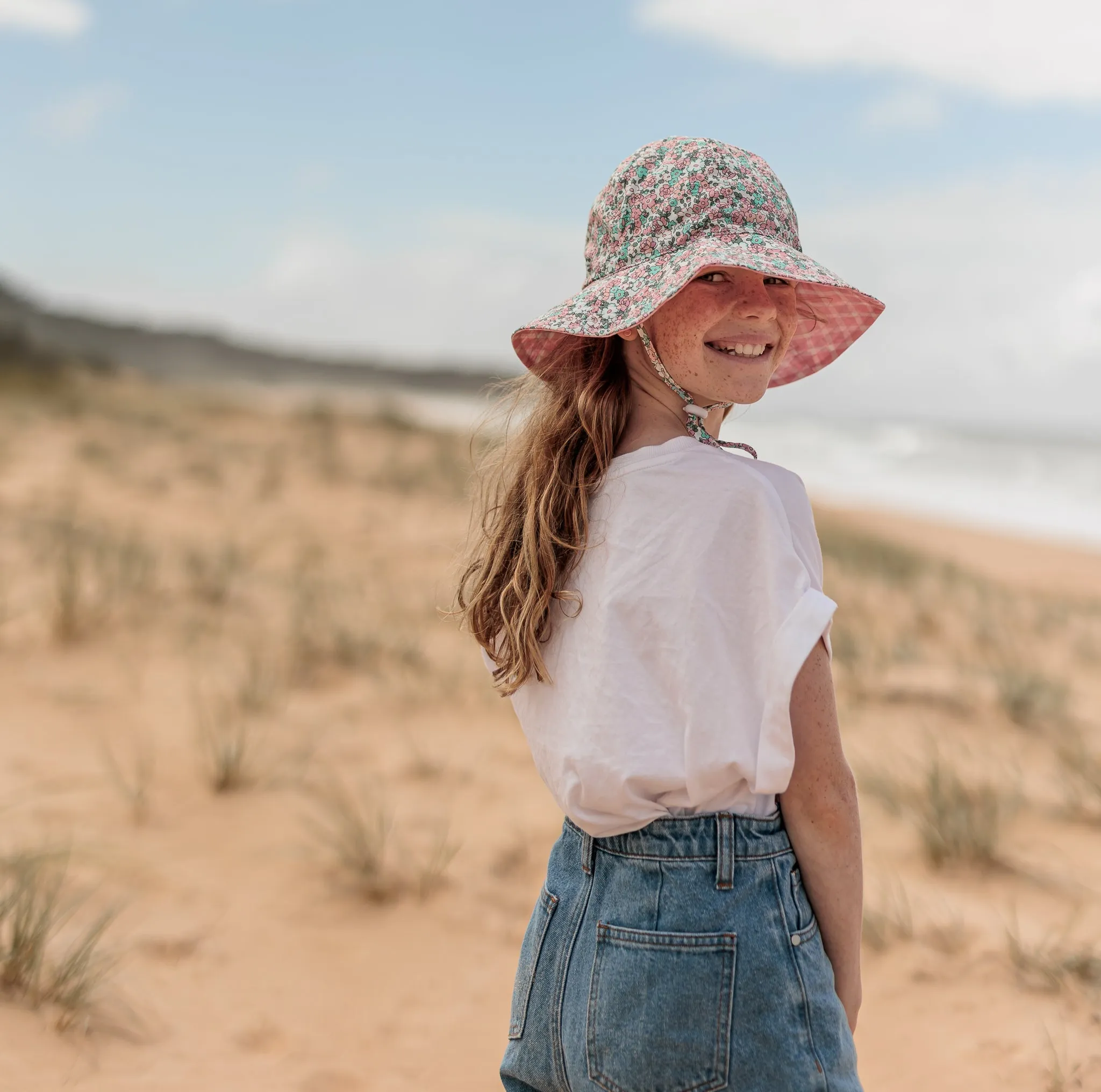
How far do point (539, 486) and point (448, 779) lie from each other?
2.84 m

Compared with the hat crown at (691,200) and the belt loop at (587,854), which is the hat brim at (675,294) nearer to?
the hat crown at (691,200)

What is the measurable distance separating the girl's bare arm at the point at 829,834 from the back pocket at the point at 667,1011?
160mm

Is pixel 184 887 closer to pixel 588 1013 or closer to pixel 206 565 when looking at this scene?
pixel 588 1013

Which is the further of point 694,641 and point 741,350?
point 741,350

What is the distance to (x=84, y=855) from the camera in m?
3.18

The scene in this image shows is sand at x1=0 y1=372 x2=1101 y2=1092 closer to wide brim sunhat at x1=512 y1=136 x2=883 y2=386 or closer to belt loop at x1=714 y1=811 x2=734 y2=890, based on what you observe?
wide brim sunhat at x1=512 y1=136 x2=883 y2=386

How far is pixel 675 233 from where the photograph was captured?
1513 millimetres

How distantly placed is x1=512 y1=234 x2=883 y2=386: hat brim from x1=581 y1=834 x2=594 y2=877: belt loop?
69cm

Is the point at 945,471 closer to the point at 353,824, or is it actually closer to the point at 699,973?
the point at 353,824

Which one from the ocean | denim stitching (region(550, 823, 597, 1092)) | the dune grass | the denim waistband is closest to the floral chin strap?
the denim waistband

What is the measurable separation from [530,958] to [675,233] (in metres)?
1.04

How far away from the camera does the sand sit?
2.60m

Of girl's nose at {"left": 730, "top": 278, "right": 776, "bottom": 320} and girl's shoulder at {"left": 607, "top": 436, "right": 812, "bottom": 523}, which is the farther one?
girl's nose at {"left": 730, "top": 278, "right": 776, "bottom": 320}

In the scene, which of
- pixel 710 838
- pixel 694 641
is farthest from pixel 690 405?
pixel 710 838
